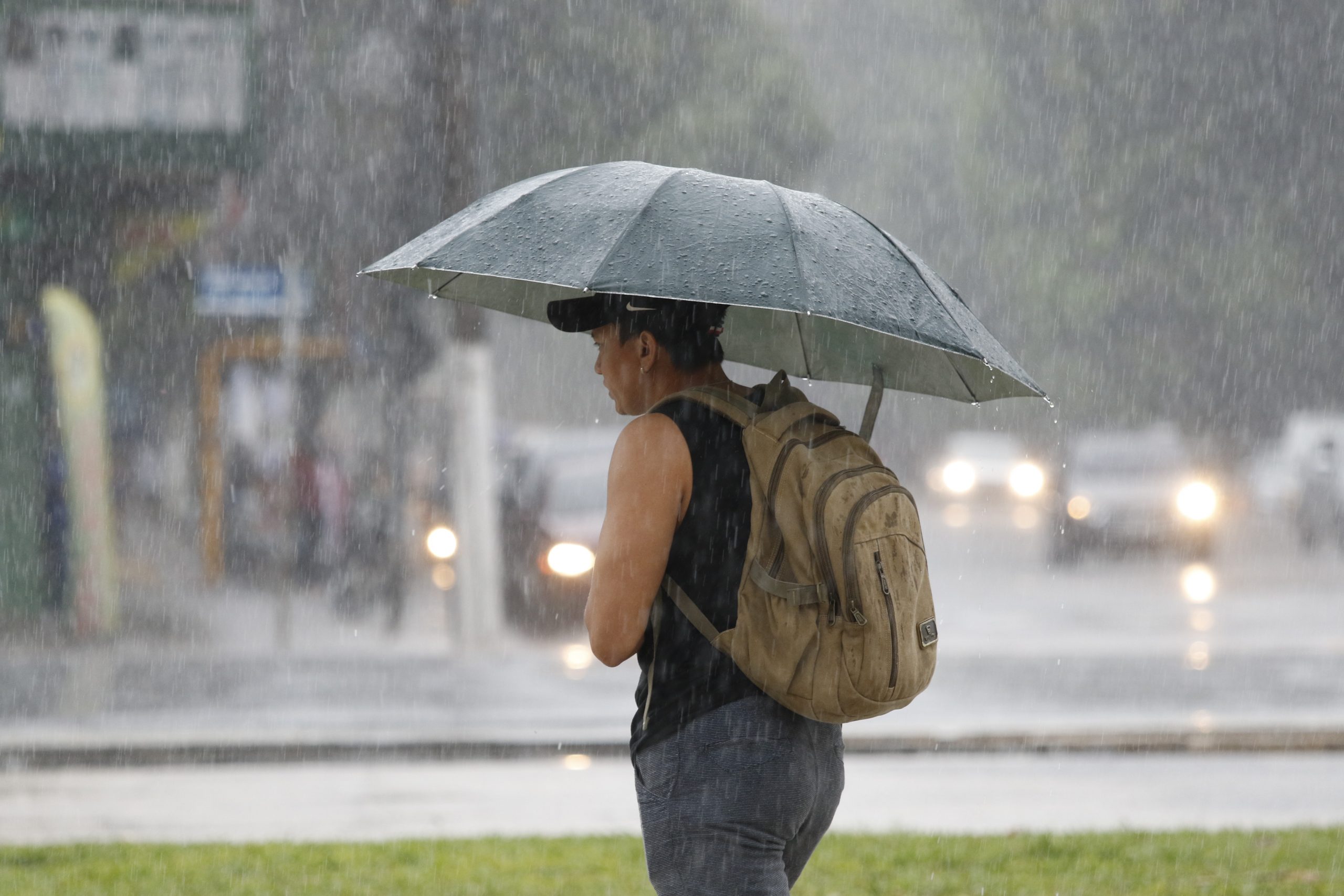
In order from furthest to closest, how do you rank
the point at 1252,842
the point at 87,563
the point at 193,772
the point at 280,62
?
the point at 280,62 < the point at 87,563 < the point at 193,772 < the point at 1252,842

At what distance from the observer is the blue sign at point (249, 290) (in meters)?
13.8

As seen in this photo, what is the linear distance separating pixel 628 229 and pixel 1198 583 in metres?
17.1

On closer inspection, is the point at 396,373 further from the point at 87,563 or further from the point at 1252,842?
the point at 1252,842

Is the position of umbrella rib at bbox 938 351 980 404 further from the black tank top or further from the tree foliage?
the tree foliage

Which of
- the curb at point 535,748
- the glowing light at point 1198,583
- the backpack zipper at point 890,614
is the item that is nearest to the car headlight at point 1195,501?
the glowing light at point 1198,583

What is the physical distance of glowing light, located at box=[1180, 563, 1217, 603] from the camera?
1727 cm

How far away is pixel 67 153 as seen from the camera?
1465 centimetres

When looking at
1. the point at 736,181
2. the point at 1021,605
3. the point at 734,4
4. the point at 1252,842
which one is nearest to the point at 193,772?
the point at 1252,842

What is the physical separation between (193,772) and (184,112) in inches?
310

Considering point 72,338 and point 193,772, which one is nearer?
point 193,772

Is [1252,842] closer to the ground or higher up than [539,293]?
closer to the ground

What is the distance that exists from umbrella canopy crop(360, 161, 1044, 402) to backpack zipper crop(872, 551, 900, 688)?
42cm

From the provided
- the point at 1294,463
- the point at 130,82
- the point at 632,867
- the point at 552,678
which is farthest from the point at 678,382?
the point at 1294,463

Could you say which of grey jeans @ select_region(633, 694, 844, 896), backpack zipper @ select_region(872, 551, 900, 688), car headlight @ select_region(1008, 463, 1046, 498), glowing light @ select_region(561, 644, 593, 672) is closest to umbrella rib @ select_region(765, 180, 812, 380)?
backpack zipper @ select_region(872, 551, 900, 688)
